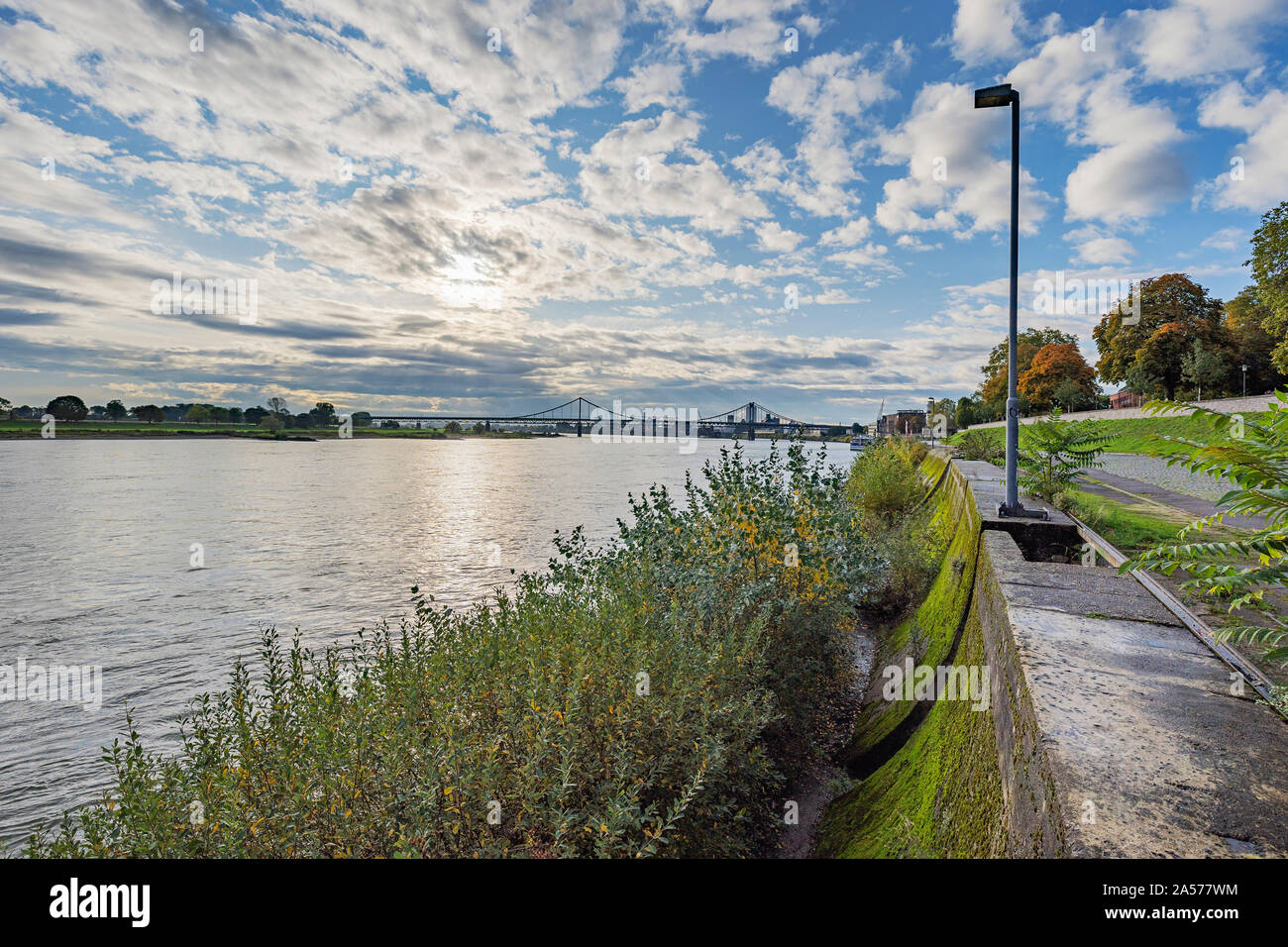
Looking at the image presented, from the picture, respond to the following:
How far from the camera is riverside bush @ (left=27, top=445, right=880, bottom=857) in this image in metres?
3.15

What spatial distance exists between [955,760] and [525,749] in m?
2.52

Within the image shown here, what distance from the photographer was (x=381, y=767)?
3645mm

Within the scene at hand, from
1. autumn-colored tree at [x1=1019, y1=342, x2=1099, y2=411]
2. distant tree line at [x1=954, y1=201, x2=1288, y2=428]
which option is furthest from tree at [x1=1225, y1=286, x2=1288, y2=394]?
autumn-colored tree at [x1=1019, y1=342, x2=1099, y2=411]

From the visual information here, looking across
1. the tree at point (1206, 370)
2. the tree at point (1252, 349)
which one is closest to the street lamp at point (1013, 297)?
the tree at point (1206, 370)

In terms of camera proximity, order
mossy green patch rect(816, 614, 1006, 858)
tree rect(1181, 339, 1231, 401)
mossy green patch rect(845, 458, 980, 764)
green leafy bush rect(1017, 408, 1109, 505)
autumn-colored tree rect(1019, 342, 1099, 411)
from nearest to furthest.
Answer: mossy green patch rect(816, 614, 1006, 858)
mossy green patch rect(845, 458, 980, 764)
green leafy bush rect(1017, 408, 1109, 505)
tree rect(1181, 339, 1231, 401)
autumn-colored tree rect(1019, 342, 1099, 411)

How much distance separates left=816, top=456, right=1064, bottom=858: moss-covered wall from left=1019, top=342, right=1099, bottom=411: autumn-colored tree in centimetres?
6634

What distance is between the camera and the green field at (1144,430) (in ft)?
9.31

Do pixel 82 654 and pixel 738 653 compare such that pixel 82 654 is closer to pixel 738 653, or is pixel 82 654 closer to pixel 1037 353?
pixel 738 653

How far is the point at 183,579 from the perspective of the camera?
46.9 ft

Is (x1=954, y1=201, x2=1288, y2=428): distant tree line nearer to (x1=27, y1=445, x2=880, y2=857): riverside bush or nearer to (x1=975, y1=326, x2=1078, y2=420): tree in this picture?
(x1=975, y1=326, x2=1078, y2=420): tree

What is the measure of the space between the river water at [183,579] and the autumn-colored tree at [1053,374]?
5178cm

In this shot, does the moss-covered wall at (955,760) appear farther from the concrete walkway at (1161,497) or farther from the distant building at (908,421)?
the distant building at (908,421)

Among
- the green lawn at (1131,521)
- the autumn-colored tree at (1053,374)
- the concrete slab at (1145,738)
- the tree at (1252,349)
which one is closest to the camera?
the concrete slab at (1145,738)
